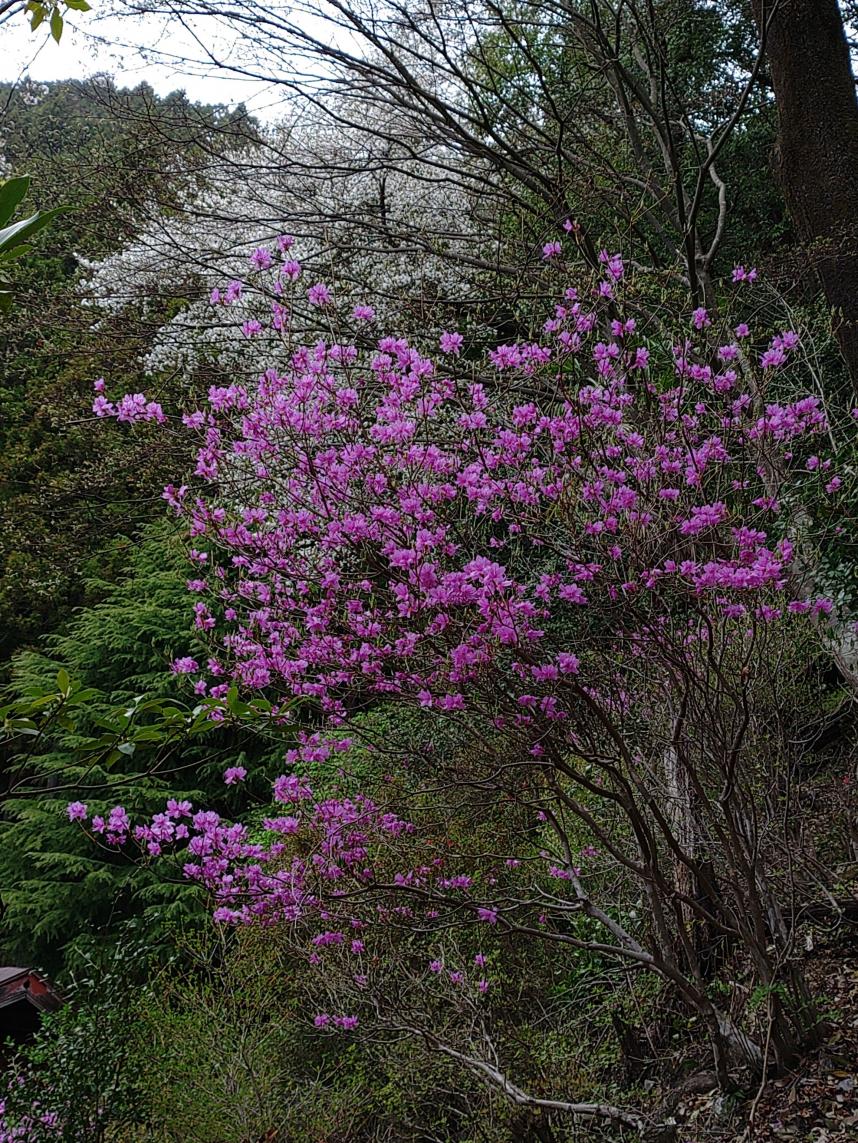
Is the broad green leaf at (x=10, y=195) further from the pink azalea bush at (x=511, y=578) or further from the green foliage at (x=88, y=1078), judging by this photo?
the green foliage at (x=88, y=1078)

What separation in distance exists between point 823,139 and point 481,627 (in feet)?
11.7

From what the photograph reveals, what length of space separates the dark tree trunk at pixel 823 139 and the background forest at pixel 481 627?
2 centimetres

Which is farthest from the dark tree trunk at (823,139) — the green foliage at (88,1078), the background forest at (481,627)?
the green foliage at (88,1078)

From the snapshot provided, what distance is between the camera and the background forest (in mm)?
2801

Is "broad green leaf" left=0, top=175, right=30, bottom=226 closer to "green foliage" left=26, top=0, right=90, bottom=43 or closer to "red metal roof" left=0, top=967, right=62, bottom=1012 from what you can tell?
"green foliage" left=26, top=0, right=90, bottom=43

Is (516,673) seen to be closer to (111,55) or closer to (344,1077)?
(344,1077)

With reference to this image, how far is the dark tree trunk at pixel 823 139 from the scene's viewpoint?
4.61 metres

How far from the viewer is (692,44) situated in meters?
7.61

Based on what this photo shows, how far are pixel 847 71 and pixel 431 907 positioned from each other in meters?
4.59

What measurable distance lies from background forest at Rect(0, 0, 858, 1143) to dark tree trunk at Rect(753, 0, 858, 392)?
2 cm

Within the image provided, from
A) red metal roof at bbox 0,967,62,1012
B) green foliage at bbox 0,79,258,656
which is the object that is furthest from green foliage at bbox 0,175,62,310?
red metal roof at bbox 0,967,62,1012

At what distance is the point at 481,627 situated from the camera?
2.60m

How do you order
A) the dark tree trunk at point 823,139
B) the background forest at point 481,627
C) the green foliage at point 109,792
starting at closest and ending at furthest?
the background forest at point 481,627 < the dark tree trunk at point 823,139 < the green foliage at point 109,792

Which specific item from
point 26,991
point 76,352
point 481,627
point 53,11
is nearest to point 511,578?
point 481,627
